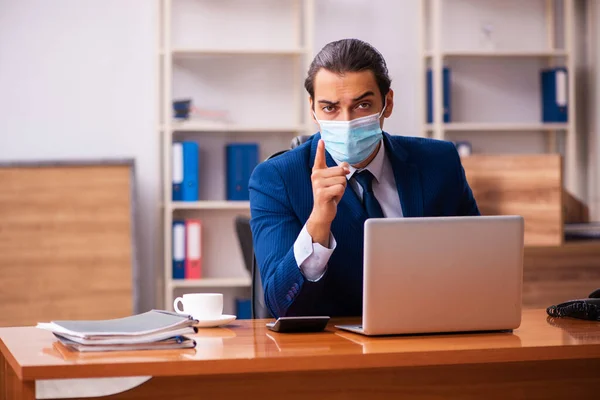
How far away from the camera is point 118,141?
436cm

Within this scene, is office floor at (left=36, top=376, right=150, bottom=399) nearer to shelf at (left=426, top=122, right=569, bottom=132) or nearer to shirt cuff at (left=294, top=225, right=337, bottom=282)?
shirt cuff at (left=294, top=225, right=337, bottom=282)

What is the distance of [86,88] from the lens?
4336mm

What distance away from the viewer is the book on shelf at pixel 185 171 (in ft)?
13.7

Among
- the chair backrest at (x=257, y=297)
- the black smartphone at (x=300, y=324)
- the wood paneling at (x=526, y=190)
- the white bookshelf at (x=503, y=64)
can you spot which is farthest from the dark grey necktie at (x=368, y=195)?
the white bookshelf at (x=503, y=64)

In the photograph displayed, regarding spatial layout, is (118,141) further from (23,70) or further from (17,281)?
(17,281)

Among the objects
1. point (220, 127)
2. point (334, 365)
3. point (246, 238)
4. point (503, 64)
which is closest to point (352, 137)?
point (334, 365)

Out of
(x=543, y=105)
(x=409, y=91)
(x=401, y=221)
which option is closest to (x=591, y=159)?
(x=543, y=105)

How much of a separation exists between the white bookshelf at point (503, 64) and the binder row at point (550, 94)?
0.43ft

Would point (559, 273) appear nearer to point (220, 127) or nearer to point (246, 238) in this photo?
point (246, 238)

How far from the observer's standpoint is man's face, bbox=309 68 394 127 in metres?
2.02

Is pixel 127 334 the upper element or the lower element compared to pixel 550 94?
lower

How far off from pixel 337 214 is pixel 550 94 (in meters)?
2.92

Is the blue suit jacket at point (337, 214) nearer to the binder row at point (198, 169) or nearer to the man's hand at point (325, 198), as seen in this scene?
the man's hand at point (325, 198)

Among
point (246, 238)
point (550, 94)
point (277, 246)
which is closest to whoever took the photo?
point (277, 246)
